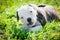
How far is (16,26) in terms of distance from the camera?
2273 mm

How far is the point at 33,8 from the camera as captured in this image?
88.7 inches

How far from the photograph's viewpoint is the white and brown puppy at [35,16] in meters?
2.21

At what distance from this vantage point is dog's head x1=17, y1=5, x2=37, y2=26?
219 centimetres

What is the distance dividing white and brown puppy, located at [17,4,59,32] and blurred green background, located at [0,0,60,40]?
0.19ft

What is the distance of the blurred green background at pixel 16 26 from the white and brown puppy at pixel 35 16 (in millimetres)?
57

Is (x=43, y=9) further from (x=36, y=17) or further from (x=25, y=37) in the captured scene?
(x=25, y=37)

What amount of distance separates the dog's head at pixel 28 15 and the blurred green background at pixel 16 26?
0.07 m

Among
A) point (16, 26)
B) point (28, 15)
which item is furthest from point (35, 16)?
point (16, 26)

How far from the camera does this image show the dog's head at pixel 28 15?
2193mm

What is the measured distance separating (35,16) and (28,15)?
77 millimetres

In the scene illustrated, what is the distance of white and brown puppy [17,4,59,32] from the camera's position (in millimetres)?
2205

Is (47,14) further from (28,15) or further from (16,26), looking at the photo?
(16,26)

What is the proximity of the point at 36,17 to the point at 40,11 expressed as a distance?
8 cm

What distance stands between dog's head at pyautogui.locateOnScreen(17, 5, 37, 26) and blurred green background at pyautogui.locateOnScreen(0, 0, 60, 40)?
0.07 m
